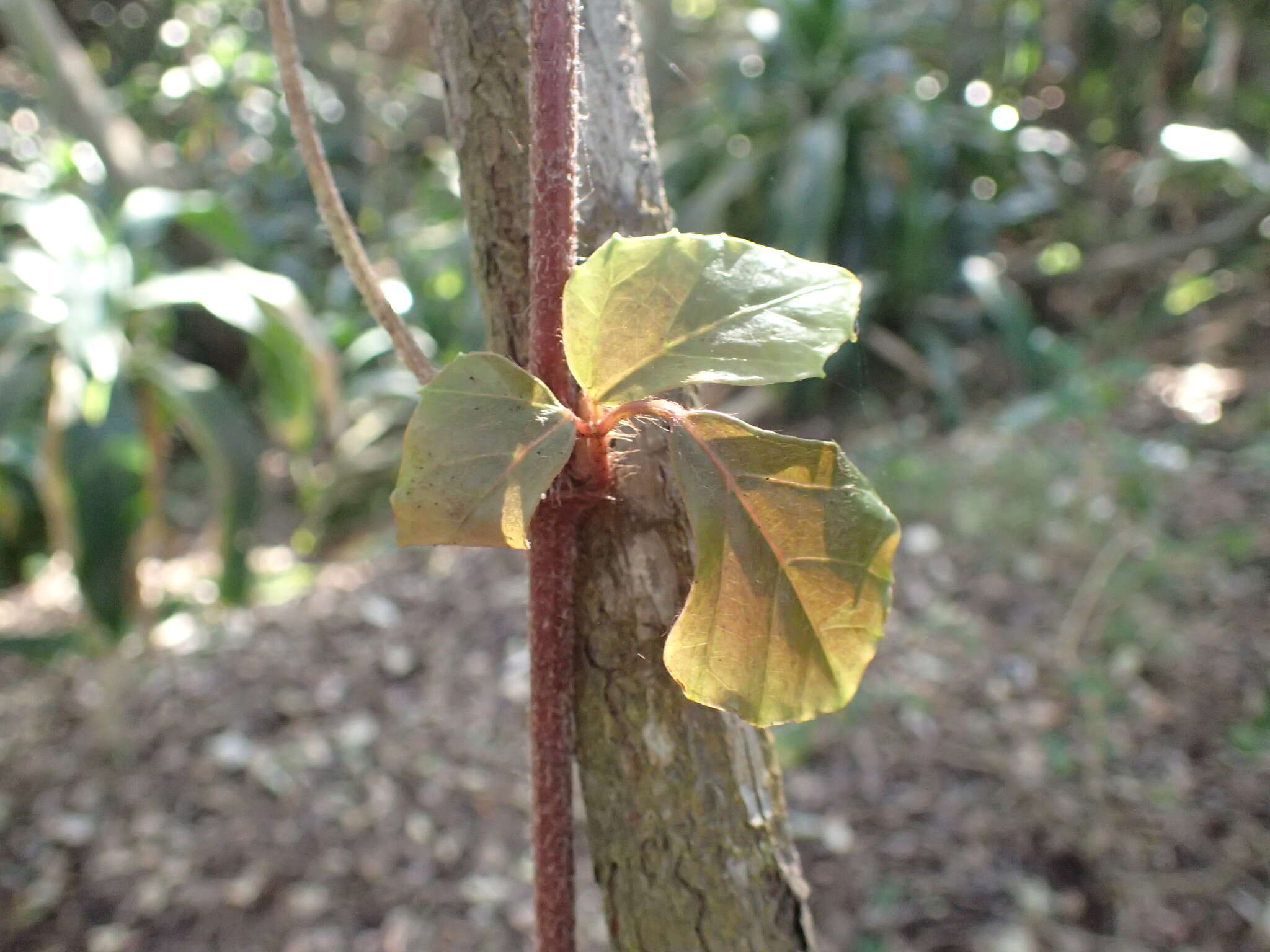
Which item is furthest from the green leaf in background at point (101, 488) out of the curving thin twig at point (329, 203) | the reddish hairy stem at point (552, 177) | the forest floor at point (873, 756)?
the reddish hairy stem at point (552, 177)

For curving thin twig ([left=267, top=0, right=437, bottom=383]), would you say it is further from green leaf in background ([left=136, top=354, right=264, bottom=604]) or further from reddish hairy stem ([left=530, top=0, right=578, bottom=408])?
green leaf in background ([left=136, top=354, right=264, bottom=604])

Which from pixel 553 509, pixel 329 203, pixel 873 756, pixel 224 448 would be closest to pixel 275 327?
pixel 224 448

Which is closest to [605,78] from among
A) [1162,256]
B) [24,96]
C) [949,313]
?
[949,313]

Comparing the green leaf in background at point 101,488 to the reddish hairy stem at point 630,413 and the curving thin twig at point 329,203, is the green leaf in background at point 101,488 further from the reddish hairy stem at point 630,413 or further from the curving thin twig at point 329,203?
the reddish hairy stem at point 630,413

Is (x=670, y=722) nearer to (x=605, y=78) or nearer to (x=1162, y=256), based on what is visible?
(x=605, y=78)

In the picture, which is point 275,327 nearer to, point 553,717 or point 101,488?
point 101,488

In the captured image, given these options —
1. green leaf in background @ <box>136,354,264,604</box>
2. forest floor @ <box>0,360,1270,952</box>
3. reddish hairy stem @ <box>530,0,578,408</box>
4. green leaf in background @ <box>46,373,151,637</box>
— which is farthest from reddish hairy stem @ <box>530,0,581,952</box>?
green leaf in background @ <box>136,354,264,604</box>

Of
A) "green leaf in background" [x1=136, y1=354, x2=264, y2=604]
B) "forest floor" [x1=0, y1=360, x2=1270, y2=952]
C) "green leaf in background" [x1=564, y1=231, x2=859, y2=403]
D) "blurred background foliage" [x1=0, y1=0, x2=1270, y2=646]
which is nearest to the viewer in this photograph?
Result: "green leaf in background" [x1=564, y1=231, x2=859, y2=403]
